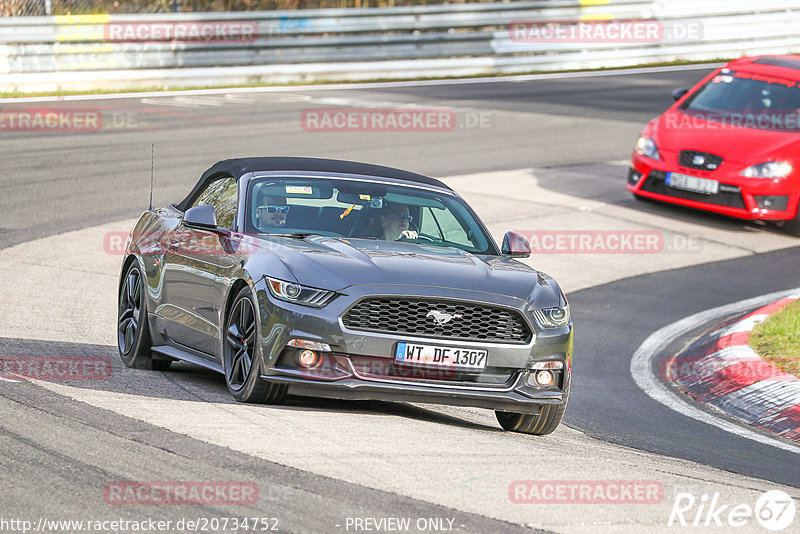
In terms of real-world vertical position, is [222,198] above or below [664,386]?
above

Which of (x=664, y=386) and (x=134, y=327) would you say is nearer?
(x=134, y=327)

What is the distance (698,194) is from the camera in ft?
53.2

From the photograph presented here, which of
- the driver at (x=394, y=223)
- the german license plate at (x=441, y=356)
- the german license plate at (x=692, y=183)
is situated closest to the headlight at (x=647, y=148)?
the german license plate at (x=692, y=183)

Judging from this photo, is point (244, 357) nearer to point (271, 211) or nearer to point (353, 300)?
point (353, 300)

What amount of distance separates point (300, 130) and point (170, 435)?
14893 mm

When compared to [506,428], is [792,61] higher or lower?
higher

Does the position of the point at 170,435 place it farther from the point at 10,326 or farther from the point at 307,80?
the point at 307,80

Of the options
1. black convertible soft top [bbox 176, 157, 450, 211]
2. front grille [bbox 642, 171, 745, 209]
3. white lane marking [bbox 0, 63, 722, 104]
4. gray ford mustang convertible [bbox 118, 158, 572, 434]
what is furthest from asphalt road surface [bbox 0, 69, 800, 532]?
black convertible soft top [bbox 176, 157, 450, 211]

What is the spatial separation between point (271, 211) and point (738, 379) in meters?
→ 3.79

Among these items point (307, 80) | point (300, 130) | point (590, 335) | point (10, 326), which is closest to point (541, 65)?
point (307, 80)

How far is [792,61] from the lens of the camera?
18.2 m

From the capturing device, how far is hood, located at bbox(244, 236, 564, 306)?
282 inches

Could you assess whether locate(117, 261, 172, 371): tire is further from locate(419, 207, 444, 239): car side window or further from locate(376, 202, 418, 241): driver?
locate(419, 207, 444, 239): car side window

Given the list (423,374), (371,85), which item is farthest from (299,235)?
(371,85)
